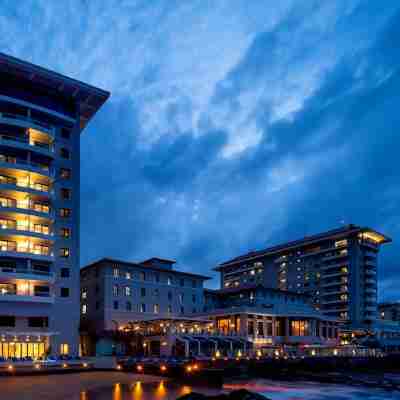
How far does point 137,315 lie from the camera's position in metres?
94.4

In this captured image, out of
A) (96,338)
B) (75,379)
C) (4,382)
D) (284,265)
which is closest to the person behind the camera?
(4,382)

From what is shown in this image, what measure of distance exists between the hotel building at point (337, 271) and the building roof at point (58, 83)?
8662cm

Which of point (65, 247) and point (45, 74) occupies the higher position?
point (45, 74)

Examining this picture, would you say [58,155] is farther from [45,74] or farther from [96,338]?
[96,338]

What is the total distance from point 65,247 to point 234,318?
36.6 meters

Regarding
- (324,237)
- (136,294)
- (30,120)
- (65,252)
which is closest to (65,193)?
(65,252)

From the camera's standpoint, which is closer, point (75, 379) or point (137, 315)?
point (75, 379)

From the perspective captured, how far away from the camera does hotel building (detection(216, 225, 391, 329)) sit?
14975 centimetres

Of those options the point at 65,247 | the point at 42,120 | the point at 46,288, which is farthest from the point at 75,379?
the point at 42,120

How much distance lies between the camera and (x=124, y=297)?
93062mm

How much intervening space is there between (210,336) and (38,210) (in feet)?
113

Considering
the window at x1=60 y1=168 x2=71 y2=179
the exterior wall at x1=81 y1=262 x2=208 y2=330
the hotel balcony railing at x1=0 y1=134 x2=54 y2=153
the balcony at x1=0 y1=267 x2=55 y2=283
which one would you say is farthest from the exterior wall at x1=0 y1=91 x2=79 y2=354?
the exterior wall at x1=81 y1=262 x2=208 y2=330

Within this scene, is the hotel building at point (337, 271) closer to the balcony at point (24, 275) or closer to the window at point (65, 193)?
the window at point (65, 193)

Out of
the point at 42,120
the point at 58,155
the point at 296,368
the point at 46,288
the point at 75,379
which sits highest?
the point at 42,120
